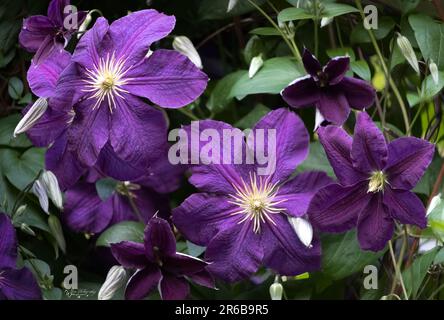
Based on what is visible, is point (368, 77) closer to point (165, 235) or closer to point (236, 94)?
point (236, 94)

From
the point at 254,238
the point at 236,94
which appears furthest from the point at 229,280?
the point at 236,94

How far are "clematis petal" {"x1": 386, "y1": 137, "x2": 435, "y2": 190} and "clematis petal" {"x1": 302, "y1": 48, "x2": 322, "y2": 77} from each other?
0.38 ft

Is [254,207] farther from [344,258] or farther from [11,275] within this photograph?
[11,275]

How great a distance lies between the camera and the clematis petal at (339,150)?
86 cm

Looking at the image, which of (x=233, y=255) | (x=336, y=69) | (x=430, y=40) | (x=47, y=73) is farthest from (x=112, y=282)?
(x=430, y=40)

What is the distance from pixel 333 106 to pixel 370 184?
0.31ft

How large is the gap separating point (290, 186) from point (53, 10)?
338mm

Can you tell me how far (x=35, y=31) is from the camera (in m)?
0.95

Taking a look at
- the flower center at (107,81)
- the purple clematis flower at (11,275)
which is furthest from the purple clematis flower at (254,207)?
the purple clematis flower at (11,275)

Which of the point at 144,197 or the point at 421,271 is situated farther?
the point at 144,197

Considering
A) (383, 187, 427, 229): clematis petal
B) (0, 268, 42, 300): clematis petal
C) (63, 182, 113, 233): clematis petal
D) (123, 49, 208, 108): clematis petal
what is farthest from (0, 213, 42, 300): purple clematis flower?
(383, 187, 427, 229): clematis petal

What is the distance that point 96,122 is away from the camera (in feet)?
2.95

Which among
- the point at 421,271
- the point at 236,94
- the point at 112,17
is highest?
the point at 112,17

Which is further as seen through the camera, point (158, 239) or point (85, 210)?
point (85, 210)
